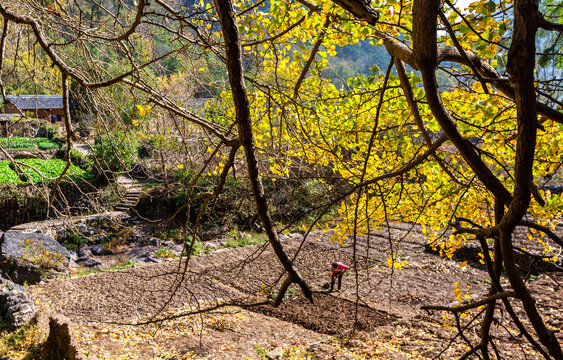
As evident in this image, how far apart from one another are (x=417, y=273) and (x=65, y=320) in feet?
18.5

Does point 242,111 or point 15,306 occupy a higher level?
point 242,111

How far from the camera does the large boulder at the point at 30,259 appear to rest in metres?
7.73

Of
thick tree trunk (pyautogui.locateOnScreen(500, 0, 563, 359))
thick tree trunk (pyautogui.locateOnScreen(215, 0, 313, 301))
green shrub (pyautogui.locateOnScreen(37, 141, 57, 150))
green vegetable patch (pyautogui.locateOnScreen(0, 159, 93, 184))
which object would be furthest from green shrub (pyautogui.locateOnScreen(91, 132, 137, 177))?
green shrub (pyautogui.locateOnScreen(37, 141, 57, 150))

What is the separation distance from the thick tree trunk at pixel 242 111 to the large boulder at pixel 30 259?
7719 millimetres

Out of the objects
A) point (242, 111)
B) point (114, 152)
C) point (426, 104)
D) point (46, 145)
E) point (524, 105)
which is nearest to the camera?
point (524, 105)

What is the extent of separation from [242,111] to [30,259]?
8130mm

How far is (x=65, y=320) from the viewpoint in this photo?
5258 mm

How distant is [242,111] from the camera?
1497 millimetres

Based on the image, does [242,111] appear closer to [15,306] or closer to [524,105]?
[524,105]

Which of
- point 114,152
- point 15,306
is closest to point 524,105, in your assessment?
point 114,152

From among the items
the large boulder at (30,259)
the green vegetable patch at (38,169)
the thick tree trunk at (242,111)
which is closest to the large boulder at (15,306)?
the large boulder at (30,259)

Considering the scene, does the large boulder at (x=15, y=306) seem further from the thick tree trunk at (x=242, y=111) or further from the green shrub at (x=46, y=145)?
the green shrub at (x=46, y=145)

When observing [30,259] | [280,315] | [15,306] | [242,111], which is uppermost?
[242,111]

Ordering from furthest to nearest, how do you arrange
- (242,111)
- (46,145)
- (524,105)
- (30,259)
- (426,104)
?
1. (46,145)
2. (30,259)
3. (426,104)
4. (242,111)
5. (524,105)
